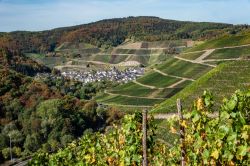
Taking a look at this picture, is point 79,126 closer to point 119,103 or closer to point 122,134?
point 119,103

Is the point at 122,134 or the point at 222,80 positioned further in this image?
the point at 222,80

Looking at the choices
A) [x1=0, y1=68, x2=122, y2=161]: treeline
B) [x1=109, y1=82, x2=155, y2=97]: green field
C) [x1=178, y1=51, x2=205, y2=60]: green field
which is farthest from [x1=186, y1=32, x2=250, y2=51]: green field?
[x1=0, y1=68, x2=122, y2=161]: treeline

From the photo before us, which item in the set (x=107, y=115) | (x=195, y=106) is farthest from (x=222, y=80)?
(x=195, y=106)

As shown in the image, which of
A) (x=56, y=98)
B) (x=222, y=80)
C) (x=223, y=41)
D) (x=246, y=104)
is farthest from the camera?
(x=223, y=41)

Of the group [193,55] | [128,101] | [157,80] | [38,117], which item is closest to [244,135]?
[38,117]

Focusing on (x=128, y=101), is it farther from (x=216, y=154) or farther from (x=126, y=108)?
(x=216, y=154)

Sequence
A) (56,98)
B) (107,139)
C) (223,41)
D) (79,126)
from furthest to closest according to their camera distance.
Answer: (223,41) → (56,98) → (79,126) → (107,139)

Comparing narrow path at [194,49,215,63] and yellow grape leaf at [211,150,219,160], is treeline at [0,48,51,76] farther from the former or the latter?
yellow grape leaf at [211,150,219,160]
